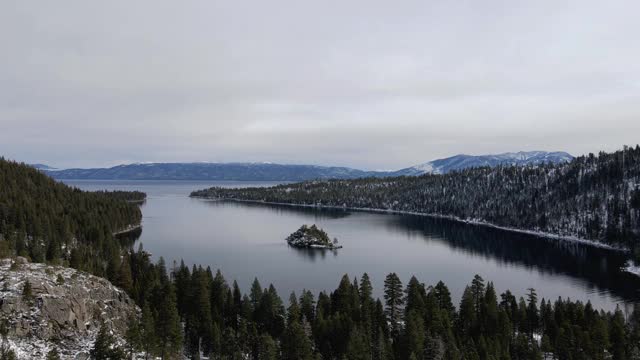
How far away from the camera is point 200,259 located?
17425 cm

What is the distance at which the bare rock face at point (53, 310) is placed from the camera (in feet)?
204

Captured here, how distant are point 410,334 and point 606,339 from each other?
32061 mm

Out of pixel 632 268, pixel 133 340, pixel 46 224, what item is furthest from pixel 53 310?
pixel 632 268

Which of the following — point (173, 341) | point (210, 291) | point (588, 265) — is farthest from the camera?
point (588, 265)

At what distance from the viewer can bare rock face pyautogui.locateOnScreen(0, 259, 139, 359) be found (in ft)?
204

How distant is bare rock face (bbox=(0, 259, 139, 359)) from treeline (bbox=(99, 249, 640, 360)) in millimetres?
6585

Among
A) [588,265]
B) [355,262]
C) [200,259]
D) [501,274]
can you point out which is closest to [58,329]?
[200,259]

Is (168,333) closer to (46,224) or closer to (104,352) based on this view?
(104,352)

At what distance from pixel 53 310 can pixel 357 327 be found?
45.9m

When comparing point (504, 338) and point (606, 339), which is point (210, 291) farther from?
point (606, 339)

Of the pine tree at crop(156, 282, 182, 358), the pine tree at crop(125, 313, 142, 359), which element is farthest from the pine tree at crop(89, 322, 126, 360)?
the pine tree at crop(156, 282, 182, 358)

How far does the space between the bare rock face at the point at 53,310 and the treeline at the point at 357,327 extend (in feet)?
21.6

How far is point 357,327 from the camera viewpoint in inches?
3113

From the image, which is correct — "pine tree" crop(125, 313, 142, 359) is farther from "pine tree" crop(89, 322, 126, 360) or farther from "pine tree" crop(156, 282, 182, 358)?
"pine tree" crop(156, 282, 182, 358)
